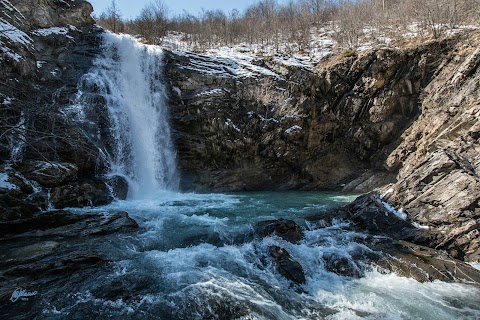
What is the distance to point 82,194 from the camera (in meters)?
14.2

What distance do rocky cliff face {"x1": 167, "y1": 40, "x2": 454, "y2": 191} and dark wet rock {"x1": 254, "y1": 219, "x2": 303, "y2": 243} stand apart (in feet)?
41.4

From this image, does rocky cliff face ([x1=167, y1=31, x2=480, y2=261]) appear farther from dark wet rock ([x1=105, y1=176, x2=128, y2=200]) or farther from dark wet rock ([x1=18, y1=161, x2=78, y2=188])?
dark wet rock ([x1=18, y1=161, x2=78, y2=188])

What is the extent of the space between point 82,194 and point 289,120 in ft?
46.8

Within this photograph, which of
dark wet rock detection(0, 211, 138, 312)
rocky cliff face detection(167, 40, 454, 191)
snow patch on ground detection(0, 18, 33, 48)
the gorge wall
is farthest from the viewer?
rocky cliff face detection(167, 40, 454, 191)

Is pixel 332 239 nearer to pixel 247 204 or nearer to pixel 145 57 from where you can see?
pixel 247 204

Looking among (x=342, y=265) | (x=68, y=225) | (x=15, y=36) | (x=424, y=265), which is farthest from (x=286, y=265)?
(x=15, y=36)

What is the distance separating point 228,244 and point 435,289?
17.5ft

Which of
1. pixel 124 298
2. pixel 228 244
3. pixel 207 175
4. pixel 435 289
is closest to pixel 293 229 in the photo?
pixel 228 244

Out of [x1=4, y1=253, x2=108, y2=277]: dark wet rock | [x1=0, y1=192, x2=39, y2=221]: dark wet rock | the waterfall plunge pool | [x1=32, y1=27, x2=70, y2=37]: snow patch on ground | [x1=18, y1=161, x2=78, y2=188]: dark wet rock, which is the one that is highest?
[x1=32, y1=27, x2=70, y2=37]: snow patch on ground

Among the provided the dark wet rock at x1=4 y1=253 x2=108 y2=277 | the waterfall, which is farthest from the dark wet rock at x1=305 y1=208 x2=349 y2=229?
the waterfall

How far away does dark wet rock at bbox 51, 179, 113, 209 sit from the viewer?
43.5 ft

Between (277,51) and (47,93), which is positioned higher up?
(277,51)

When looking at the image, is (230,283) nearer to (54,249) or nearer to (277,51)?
(54,249)

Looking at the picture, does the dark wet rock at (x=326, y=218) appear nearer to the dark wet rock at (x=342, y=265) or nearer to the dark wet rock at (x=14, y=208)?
the dark wet rock at (x=342, y=265)
